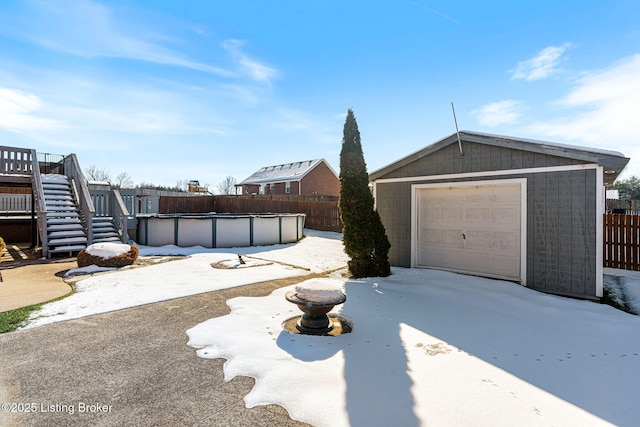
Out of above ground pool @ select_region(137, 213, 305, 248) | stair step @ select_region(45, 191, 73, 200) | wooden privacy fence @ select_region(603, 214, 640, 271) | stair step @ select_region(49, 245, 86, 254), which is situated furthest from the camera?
above ground pool @ select_region(137, 213, 305, 248)

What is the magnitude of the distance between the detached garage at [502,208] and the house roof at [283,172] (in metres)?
21.7

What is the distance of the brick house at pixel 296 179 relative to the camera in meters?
29.4

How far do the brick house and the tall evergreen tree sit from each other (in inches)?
852

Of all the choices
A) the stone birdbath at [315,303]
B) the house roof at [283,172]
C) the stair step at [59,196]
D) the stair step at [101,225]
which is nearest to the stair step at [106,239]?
the stair step at [101,225]

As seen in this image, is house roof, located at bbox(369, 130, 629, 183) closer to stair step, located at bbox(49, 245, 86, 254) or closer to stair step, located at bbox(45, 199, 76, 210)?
stair step, located at bbox(49, 245, 86, 254)

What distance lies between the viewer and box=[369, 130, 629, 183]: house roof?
5.28m

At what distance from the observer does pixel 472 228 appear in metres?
7.09

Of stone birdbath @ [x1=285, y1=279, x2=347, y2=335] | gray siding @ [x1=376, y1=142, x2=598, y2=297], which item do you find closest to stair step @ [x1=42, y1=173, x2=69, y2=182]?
stone birdbath @ [x1=285, y1=279, x2=347, y2=335]

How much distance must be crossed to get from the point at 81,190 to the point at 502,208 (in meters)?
13.5

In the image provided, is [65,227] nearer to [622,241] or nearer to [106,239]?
[106,239]

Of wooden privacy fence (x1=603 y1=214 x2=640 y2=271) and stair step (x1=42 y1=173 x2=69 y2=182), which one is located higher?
stair step (x1=42 y1=173 x2=69 y2=182)

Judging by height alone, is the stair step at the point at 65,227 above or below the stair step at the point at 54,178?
below

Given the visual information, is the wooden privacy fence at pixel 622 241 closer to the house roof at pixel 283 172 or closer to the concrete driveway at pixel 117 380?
the concrete driveway at pixel 117 380

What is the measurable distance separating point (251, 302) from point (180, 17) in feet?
24.5
